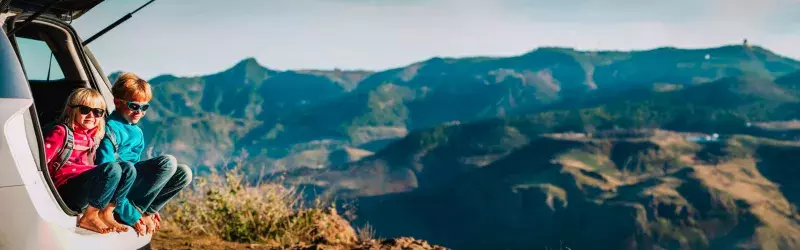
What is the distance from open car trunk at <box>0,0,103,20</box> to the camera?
448 cm

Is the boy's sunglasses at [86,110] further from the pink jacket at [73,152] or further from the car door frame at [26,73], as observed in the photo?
the car door frame at [26,73]

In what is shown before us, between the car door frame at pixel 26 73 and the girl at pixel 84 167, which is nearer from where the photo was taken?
the car door frame at pixel 26 73

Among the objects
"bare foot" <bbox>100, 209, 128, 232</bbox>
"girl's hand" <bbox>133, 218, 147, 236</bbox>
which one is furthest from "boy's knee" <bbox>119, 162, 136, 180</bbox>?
"girl's hand" <bbox>133, 218, 147, 236</bbox>

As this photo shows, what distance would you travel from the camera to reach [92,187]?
404 cm

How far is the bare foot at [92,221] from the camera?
4.05 meters

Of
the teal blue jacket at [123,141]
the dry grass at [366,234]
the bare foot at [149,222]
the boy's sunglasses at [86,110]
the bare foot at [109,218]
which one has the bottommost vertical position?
the dry grass at [366,234]

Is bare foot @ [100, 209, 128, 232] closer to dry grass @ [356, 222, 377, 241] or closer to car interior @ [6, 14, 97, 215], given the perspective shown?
car interior @ [6, 14, 97, 215]

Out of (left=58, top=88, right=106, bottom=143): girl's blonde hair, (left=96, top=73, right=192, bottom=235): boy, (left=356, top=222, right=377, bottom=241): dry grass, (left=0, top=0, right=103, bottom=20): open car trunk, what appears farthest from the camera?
(left=356, top=222, right=377, bottom=241): dry grass

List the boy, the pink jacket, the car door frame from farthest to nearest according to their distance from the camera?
the boy
the pink jacket
the car door frame

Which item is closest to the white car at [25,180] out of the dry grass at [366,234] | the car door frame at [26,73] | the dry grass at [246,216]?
the car door frame at [26,73]

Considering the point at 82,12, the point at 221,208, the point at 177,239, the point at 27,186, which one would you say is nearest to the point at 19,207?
the point at 27,186

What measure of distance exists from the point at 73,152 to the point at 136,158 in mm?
513

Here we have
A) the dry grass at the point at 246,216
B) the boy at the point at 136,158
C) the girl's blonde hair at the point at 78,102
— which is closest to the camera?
the girl's blonde hair at the point at 78,102

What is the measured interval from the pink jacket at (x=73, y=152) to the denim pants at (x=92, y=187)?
0.04 m
